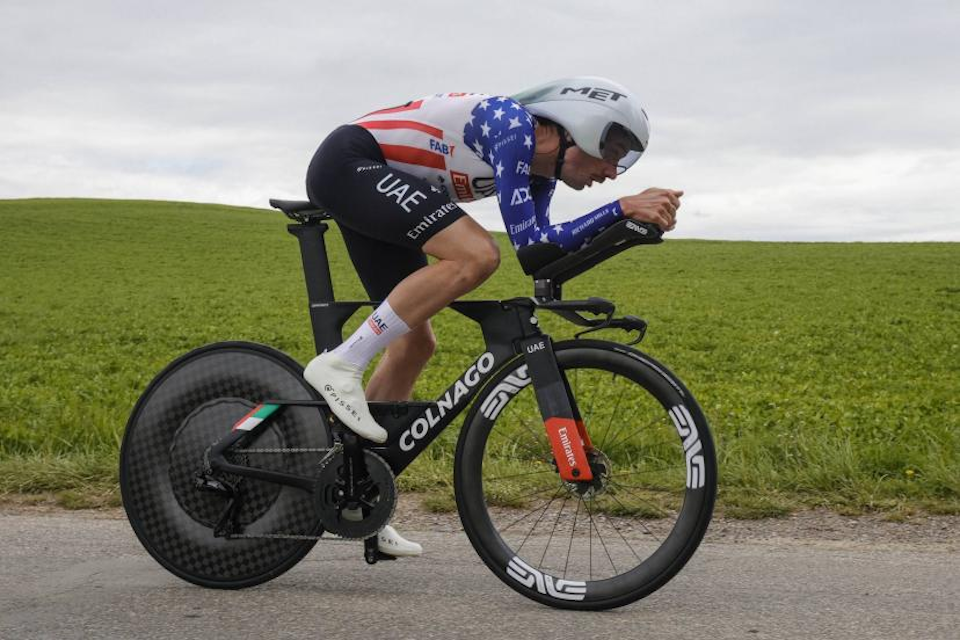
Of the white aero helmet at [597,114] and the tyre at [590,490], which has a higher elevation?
the white aero helmet at [597,114]

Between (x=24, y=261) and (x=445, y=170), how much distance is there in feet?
135

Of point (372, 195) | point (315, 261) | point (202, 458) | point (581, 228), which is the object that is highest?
point (372, 195)

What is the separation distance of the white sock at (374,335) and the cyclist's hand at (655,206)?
3.02 ft

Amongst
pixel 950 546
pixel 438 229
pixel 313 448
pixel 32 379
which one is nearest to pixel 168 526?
pixel 313 448

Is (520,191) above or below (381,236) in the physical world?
above

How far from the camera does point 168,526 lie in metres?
4.11

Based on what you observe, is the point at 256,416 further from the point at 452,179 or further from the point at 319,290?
the point at 452,179

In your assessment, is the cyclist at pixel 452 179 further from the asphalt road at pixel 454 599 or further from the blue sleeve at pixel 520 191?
the asphalt road at pixel 454 599

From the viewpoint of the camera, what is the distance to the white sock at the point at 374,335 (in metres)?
3.82

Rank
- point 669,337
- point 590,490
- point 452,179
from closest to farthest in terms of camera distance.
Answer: point 590,490
point 452,179
point 669,337

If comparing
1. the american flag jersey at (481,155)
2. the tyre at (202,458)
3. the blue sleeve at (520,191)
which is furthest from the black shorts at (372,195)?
the tyre at (202,458)

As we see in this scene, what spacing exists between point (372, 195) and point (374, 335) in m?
0.50

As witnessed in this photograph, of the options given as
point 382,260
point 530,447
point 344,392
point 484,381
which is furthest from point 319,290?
point 530,447

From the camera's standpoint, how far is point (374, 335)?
3.84m
